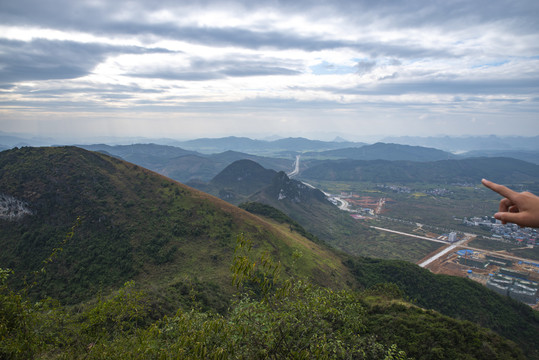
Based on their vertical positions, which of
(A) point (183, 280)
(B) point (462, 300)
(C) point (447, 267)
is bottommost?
(C) point (447, 267)

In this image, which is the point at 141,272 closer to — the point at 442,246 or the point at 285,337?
the point at 285,337

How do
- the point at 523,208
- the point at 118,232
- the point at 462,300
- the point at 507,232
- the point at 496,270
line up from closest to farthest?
the point at 523,208, the point at 118,232, the point at 462,300, the point at 496,270, the point at 507,232

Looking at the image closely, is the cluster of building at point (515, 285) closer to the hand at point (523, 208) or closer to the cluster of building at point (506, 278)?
the cluster of building at point (506, 278)

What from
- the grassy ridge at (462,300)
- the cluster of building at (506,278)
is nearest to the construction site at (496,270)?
the cluster of building at (506,278)

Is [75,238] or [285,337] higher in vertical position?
[285,337]

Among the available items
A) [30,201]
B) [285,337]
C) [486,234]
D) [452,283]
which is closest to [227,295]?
[285,337]

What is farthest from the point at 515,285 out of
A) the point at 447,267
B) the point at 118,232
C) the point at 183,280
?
the point at 118,232

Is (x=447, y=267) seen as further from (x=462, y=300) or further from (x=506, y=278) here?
(x=462, y=300)

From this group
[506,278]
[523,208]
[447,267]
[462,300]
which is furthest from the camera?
[447,267]
